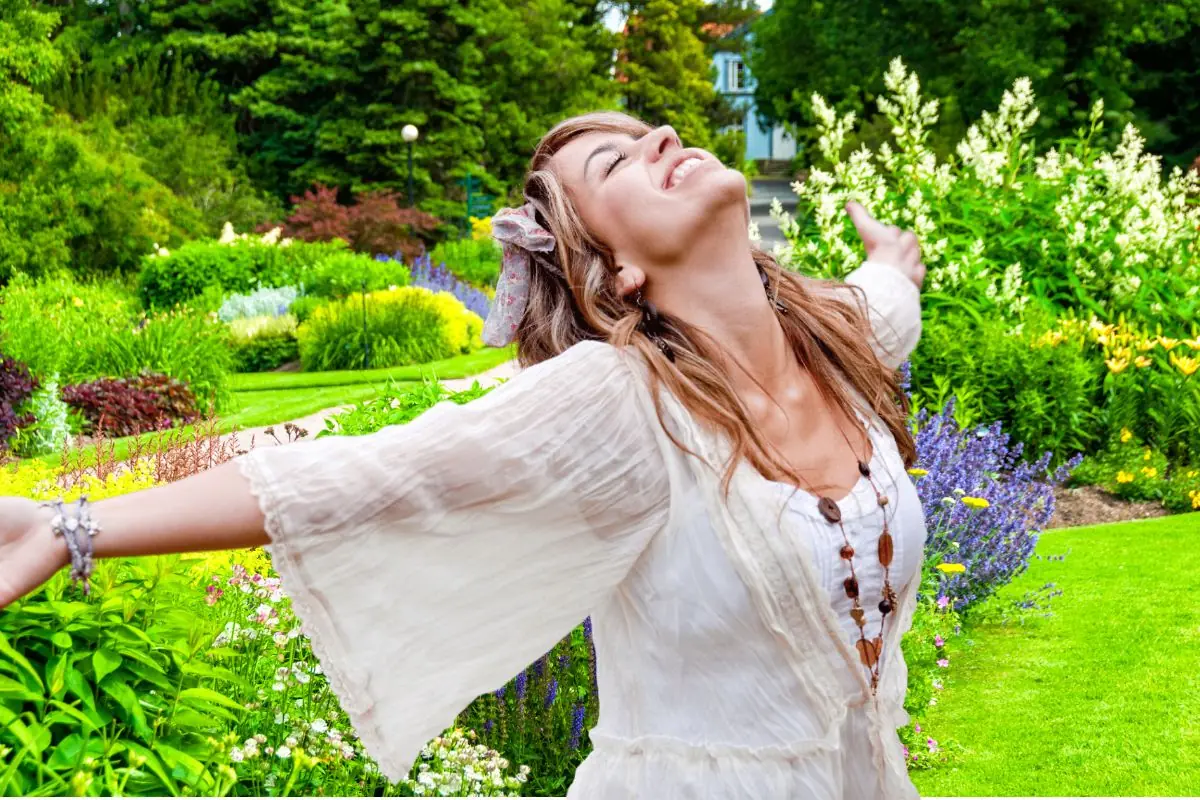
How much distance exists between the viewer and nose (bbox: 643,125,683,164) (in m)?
1.95

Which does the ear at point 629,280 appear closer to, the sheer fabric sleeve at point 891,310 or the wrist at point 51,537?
the sheer fabric sleeve at point 891,310

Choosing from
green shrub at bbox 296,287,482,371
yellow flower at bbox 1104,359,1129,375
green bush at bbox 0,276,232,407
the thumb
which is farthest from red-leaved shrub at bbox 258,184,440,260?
the thumb

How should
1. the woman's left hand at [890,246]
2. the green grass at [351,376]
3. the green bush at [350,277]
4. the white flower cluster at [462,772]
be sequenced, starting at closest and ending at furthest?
the woman's left hand at [890,246], the white flower cluster at [462,772], the green grass at [351,376], the green bush at [350,277]

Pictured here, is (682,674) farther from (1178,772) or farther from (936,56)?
(936,56)

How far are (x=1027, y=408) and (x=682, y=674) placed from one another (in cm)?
631

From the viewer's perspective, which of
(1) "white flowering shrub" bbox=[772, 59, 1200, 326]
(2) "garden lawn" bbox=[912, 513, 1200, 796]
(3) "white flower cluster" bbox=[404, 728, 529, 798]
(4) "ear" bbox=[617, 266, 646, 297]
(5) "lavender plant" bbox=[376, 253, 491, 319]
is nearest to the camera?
(4) "ear" bbox=[617, 266, 646, 297]

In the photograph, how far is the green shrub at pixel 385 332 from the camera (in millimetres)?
13797

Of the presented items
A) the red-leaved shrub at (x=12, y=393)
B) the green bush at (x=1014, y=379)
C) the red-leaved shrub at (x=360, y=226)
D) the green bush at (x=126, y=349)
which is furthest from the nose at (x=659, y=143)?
the red-leaved shrub at (x=360, y=226)

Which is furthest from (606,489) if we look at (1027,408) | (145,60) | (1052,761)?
(145,60)

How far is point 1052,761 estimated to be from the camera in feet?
14.1

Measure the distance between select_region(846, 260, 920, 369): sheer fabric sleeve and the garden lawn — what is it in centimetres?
229

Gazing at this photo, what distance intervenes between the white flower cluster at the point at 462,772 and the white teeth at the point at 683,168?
6.66 feet

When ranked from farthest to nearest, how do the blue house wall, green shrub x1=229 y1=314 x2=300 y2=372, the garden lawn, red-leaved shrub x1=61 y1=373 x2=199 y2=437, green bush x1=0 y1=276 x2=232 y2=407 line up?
the blue house wall < green shrub x1=229 y1=314 x2=300 y2=372 < green bush x1=0 y1=276 x2=232 y2=407 < red-leaved shrub x1=61 y1=373 x2=199 y2=437 < the garden lawn

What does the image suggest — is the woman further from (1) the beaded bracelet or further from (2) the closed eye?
(1) the beaded bracelet
